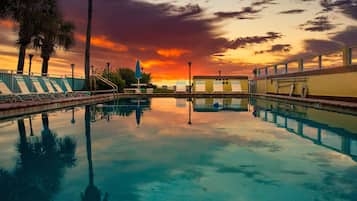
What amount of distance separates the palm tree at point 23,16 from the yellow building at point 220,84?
1235 centimetres

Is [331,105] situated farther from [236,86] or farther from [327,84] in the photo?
[236,86]

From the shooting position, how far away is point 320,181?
3.21 meters

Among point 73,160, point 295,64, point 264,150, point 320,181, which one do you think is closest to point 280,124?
point 264,150

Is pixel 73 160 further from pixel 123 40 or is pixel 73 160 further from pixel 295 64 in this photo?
pixel 123 40

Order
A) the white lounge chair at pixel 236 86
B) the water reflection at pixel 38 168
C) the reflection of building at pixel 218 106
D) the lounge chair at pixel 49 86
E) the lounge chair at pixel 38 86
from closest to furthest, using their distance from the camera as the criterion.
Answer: the water reflection at pixel 38 168, the lounge chair at pixel 38 86, the reflection of building at pixel 218 106, the lounge chair at pixel 49 86, the white lounge chair at pixel 236 86

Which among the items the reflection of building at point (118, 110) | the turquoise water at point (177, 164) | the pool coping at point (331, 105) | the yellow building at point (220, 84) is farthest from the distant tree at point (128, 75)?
the turquoise water at point (177, 164)

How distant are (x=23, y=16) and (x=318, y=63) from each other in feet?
50.6

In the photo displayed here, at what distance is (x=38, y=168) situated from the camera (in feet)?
12.2

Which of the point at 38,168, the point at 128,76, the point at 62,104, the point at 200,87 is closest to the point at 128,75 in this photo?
the point at 128,76

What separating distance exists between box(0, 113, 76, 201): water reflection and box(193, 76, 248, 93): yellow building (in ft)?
62.3

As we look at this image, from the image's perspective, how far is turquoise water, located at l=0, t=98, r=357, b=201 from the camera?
288 centimetres

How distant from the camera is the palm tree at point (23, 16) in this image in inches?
616

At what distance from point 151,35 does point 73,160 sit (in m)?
16.6

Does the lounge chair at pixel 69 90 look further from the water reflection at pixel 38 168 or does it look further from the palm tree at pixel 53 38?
the water reflection at pixel 38 168
